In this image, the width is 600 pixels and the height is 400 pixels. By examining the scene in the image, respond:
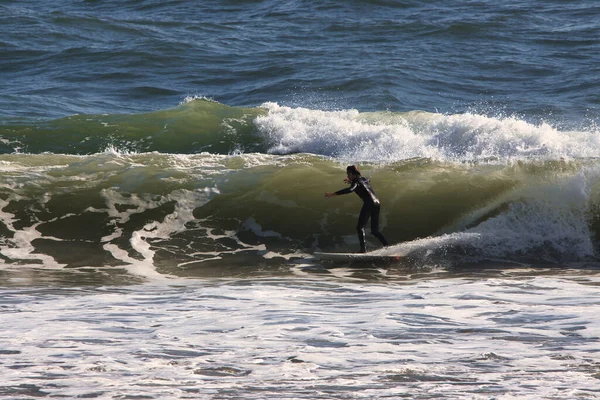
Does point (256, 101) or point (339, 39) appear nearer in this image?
point (256, 101)

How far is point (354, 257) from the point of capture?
11531mm

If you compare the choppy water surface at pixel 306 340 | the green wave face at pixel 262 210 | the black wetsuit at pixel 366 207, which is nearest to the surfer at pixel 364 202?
the black wetsuit at pixel 366 207

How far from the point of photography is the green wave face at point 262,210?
12258 mm

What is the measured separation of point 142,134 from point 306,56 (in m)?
8.96

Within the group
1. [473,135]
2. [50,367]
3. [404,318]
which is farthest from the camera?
[473,135]

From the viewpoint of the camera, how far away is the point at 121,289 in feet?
33.2

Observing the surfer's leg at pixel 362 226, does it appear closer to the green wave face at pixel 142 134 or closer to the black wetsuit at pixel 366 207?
the black wetsuit at pixel 366 207

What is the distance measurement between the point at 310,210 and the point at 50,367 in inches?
275

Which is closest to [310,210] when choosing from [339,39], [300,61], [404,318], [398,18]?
[404,318]

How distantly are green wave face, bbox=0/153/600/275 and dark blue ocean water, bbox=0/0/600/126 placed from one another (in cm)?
711

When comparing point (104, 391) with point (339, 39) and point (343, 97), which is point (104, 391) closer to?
point (343, 97)

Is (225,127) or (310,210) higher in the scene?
(225,127)

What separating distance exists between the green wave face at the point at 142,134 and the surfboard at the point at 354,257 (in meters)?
7.47

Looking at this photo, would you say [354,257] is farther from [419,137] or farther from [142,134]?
[142,134]
